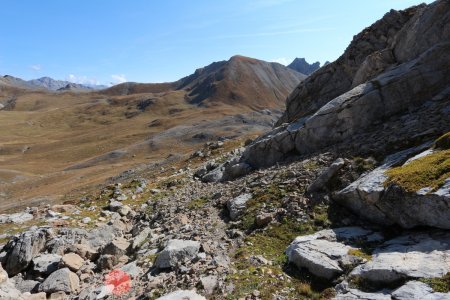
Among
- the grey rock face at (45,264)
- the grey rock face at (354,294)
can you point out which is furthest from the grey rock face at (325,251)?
the grey rock face at (45,264)

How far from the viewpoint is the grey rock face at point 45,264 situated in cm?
2194

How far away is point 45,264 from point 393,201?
1958cm

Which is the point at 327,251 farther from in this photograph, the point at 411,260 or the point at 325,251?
the point at 411,260

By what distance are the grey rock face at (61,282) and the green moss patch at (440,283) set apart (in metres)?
16.7

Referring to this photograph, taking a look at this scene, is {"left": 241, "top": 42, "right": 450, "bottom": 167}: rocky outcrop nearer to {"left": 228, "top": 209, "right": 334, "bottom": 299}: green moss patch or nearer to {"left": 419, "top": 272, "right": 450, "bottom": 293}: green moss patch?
{"left": 228, "top": 209, "right": 334, "bottom": 299}: green moss patch

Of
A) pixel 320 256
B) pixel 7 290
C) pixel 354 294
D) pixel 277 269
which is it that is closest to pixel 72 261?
pixel 7 290

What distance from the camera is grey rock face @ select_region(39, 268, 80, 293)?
1975 centimetres

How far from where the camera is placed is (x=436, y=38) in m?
29.9

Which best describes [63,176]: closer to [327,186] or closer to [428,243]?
[327,186]

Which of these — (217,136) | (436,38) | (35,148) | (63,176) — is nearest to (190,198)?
(436,38)

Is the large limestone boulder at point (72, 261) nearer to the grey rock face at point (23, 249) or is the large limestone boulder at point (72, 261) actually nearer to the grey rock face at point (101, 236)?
the grey rock face at point (101, 236)

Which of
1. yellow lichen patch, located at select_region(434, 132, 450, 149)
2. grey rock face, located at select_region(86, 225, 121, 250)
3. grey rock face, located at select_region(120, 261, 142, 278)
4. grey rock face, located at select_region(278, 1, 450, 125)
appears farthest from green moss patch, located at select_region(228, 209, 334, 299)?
grey rock face, located at select_region(278, 1, 450, 125)

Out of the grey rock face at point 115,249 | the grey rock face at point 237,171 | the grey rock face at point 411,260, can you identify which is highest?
the grey rock face at point 237,171

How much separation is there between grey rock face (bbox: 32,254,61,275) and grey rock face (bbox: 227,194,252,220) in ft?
35.6
